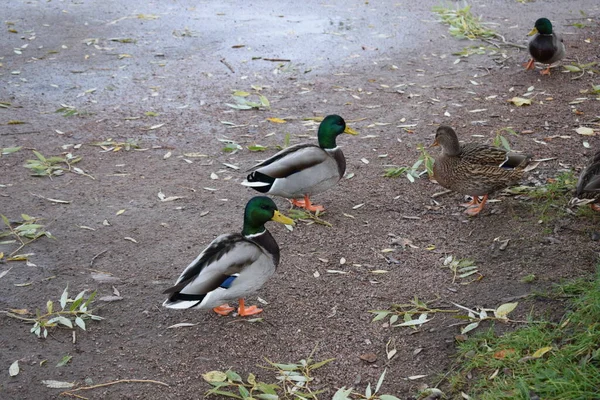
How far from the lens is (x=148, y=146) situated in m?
6.40

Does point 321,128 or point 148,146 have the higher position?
point 321,128

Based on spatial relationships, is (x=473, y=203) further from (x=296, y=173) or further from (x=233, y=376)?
(x=233, y=376)

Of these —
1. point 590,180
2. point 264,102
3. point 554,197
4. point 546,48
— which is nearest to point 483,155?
point 554,197

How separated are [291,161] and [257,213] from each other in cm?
105

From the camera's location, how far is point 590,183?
445 cm

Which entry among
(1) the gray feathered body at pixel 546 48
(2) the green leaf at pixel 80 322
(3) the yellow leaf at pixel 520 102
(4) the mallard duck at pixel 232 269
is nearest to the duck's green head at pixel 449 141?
(4) the mallard duck at pixel 232 269

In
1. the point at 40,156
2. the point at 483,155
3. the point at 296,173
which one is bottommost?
the point at 40,156

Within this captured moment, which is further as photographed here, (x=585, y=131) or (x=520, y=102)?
(x=520, y=102)

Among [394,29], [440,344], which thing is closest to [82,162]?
[440,344]

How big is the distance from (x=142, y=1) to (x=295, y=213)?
7.45 meters

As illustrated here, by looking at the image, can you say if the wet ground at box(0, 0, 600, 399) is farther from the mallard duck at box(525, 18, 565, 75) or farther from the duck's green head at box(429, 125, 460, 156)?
the duck's green head at box(429, 125, 460, 156)

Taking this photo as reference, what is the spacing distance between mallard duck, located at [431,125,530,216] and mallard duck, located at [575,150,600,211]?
512 mm

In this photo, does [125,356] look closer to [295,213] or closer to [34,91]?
[295,213]

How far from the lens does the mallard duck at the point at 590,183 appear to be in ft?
14.5
